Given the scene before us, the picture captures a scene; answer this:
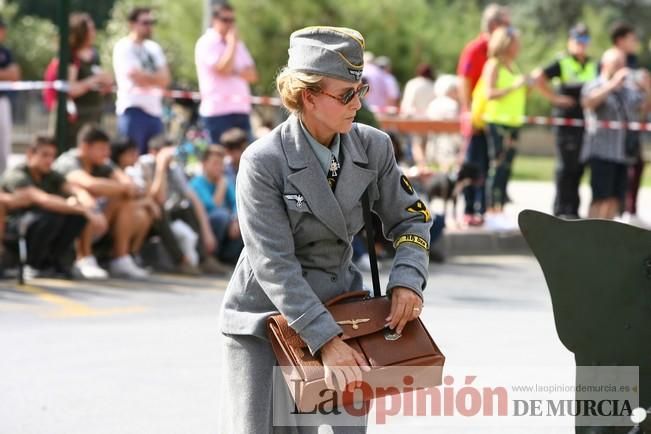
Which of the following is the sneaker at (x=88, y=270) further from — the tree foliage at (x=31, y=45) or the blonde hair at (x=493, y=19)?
the tree foliage at (x=31, y=45)

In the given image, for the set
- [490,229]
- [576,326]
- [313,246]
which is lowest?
[490,229]

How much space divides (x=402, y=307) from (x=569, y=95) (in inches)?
435

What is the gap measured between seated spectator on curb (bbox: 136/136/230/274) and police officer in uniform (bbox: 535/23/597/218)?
4.45 meters

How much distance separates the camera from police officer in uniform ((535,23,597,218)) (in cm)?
1449

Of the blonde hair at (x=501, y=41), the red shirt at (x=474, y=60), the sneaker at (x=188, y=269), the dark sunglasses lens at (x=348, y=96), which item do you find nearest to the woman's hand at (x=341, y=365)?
the dark sunglasses lens at (x=348, y=96)

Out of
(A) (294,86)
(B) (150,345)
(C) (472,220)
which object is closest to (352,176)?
(A) (294,86)

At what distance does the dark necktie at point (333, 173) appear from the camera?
13.0 ft

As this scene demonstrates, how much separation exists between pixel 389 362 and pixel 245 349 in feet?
1.53

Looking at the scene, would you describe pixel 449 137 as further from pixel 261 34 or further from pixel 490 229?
pixel 261 34

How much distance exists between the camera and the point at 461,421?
634 centimetres

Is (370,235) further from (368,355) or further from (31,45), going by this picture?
(31,45)

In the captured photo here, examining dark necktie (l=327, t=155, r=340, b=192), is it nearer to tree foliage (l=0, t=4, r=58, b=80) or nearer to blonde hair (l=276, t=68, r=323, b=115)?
blonde hair (l=276, t=68, r=323, b=115)

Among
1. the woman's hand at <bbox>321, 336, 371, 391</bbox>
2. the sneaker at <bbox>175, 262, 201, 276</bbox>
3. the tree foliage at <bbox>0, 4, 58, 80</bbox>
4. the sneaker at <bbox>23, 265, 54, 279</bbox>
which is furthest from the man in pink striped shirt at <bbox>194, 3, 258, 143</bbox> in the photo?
the tree foliage at <bbox>0, 4, 58, 80</bbox>

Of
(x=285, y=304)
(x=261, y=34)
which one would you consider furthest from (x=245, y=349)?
(x=261, y=34)
